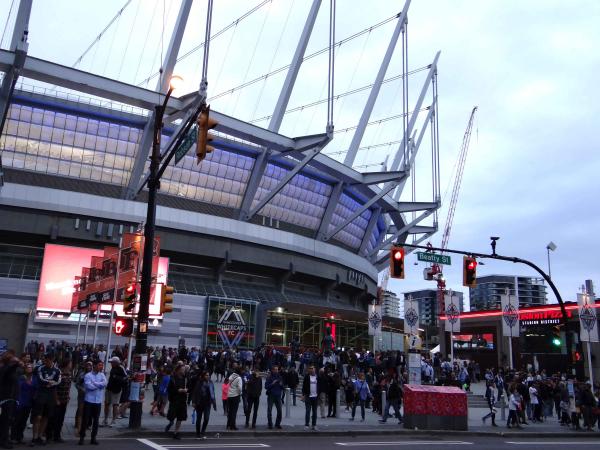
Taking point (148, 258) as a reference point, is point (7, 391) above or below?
below

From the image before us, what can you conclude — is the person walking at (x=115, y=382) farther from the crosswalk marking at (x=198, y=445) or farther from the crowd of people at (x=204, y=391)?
the crosswalk marking at (x=198, y=445)

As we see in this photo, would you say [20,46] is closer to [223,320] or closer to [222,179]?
[222,179]

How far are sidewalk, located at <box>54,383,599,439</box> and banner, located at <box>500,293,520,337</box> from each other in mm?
5665

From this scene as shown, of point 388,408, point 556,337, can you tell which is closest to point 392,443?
point 388,408

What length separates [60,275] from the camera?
140 ft

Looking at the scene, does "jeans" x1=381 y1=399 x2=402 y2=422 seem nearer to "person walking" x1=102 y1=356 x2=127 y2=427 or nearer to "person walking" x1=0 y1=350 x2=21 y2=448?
"person walking" x1=102 y1=356 x2=127 y2=427

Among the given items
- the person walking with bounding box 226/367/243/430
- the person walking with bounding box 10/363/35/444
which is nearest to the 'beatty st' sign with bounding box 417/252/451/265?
the person walking with bounding box 226/367/243/430

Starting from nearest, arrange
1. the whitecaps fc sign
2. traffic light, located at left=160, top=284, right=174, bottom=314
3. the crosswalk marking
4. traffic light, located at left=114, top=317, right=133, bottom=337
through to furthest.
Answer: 1. the crosswalk marking
2. traffic light, located at left=114, top=317, right=133, bottom=337
3. traffic light, located at left=160, top=284, right=174, bottom=314
4. the whitecaps fc sign

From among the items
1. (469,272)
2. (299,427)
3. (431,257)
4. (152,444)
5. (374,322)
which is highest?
(431,257)

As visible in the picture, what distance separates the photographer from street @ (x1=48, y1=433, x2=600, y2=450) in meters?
13.2

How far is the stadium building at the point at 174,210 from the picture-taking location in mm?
41312

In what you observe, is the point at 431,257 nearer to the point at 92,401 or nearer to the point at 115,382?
the point at 115,382

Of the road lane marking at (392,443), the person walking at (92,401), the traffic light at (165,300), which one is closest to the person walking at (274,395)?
the road lane marking at (392,443)

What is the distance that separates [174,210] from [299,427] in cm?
3263
